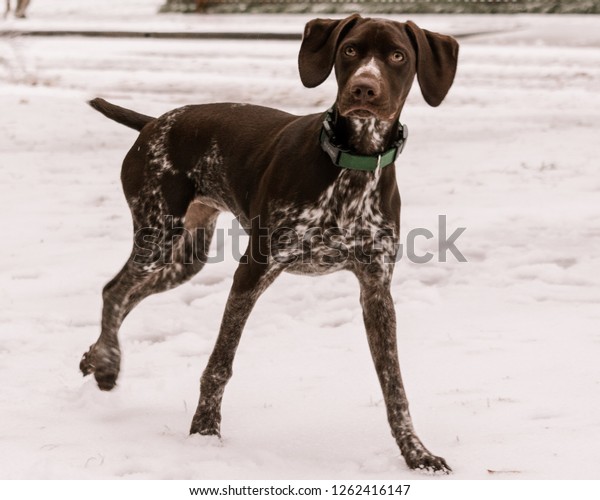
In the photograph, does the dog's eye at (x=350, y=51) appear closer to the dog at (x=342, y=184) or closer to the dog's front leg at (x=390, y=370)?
the dog at (x=342, y=184)

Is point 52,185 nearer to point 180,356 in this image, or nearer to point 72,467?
point 180,356

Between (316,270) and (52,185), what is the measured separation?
19.4ft

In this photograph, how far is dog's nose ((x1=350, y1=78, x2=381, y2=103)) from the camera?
3938 mm

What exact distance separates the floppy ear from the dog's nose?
463mm

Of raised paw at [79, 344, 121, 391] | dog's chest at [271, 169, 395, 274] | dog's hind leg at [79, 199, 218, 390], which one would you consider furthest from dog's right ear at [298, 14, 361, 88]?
raised paw at [79, 344, 121, 391]

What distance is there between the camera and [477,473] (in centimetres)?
425

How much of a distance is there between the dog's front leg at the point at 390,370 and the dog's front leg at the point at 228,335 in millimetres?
467

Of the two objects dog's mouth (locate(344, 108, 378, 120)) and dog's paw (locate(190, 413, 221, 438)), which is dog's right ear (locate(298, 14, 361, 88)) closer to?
dog's mouth (locate(344, 108, 378, 120))

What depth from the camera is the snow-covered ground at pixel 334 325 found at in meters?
4.50

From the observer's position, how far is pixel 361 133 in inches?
173

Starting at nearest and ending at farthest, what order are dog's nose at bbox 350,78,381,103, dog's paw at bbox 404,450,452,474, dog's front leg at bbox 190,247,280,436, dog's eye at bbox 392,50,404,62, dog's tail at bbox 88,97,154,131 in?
dog's nose at bbox 350,78,381,103 → dog's eye at bbox 392,50,404,62 → dog's paw at bbox 404,450,452,474 → dog's front leg at bbox 190,247,280,436 → dog's tail at bbox 88,97,154,131

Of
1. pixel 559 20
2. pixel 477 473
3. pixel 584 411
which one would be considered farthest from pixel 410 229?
pixel 559 20

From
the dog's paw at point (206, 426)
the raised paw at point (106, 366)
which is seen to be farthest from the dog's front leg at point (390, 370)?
the raised paw at point (106, 366)

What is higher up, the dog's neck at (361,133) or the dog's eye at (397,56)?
the dog's eye at (397,56)
